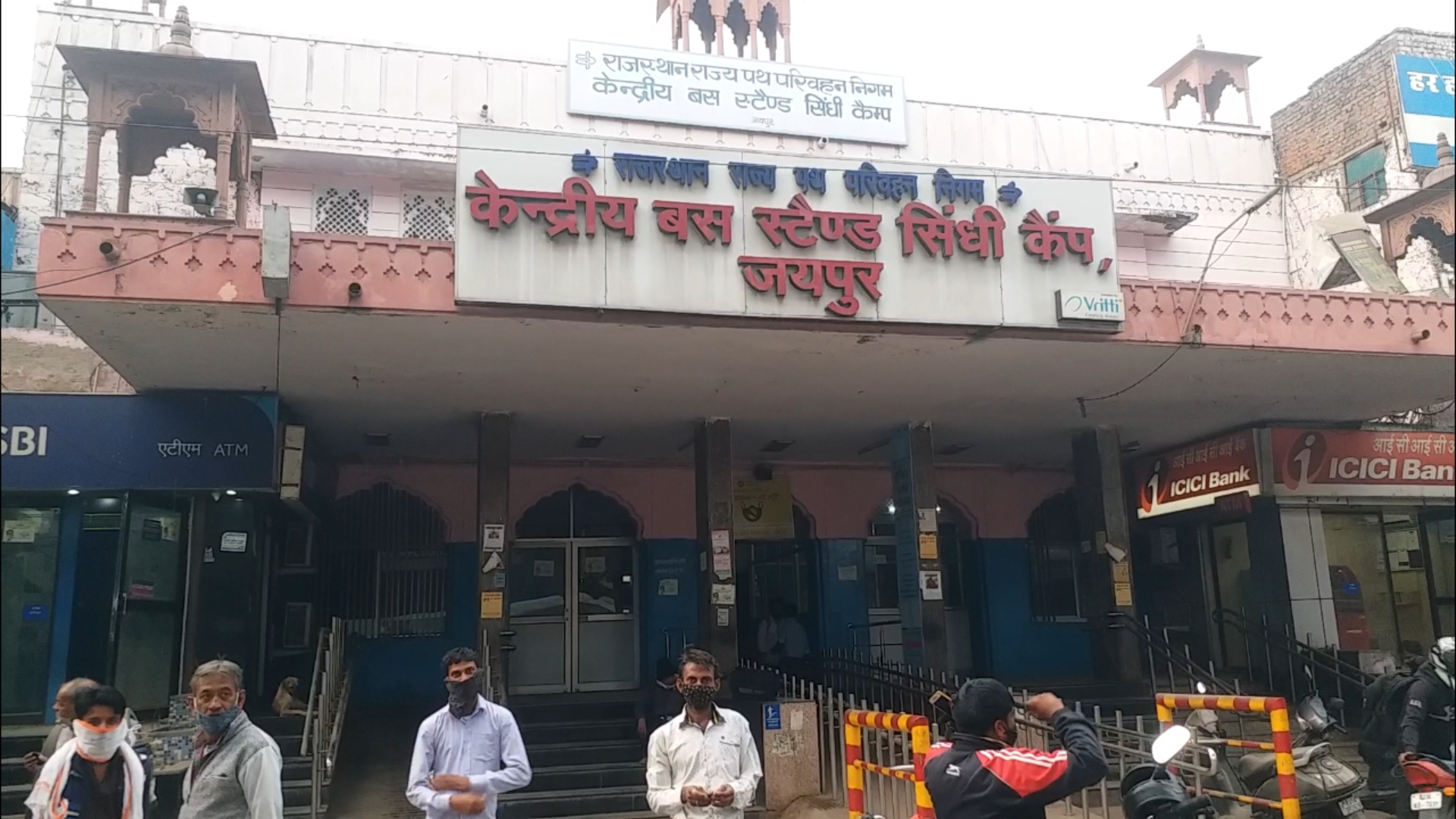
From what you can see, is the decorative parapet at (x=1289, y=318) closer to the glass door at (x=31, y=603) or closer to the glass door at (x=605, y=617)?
the glass door at (x=605, y=617)

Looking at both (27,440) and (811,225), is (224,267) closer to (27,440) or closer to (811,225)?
(27,440)

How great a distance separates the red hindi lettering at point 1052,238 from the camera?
30.2 ft

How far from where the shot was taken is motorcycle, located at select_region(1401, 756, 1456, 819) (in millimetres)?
4672

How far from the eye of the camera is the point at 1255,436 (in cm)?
1256

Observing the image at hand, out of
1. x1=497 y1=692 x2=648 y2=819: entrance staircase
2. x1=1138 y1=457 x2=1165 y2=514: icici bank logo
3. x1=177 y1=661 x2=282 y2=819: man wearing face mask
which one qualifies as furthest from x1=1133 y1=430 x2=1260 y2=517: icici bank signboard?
x1=177 y1=661 x2=282 y2=819: man wearing face mask

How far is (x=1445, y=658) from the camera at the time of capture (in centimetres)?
550

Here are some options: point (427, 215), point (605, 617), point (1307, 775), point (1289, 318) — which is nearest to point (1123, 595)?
point (1289, 318)

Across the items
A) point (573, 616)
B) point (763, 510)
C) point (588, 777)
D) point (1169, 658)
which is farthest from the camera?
point (763, 510)

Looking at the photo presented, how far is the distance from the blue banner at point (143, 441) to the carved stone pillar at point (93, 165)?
201 cm

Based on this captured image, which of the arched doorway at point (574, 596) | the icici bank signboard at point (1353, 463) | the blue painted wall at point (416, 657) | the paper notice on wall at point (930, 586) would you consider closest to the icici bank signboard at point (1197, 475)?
the icici bank signboard at point (1353, 463)

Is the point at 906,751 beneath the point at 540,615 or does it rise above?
beneath

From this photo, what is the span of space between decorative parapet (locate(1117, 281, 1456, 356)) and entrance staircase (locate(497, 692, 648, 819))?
583 cm

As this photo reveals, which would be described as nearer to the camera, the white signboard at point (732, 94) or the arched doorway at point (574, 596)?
the arched doorway at point (574, 596)

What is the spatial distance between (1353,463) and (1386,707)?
23.3 feet
